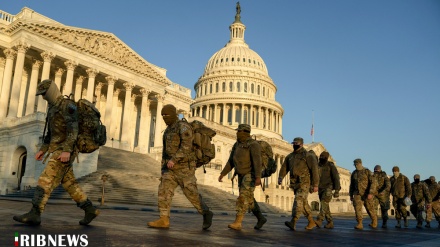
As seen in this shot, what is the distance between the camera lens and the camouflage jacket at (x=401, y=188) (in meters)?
16.9

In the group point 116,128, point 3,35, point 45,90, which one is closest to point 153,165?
point 116,128

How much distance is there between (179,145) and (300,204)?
13.6 feet

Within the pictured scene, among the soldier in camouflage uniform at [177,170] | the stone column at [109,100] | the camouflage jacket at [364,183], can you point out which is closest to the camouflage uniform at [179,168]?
the soldier in camouflage uniform at [177,170]

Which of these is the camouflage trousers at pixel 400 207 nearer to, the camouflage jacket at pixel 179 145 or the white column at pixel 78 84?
the camouflage jacket at pixel 179 145

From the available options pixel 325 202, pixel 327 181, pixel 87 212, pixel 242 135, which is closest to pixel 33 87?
pixel 327 181

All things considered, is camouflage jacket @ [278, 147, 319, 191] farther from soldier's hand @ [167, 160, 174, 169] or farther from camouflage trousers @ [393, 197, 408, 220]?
camouflage trousers @ [393, 197, 408, 220]

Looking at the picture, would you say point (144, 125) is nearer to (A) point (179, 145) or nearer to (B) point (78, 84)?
(B) point (78, 84)

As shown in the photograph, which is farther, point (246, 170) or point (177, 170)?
point (246, 170)

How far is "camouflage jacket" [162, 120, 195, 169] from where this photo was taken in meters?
7.80

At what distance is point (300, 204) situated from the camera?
1035 cm

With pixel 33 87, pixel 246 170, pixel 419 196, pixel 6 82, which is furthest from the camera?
pixel 33 87

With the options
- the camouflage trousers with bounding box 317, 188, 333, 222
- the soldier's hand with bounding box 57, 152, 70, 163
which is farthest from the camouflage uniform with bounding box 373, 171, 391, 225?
the soldier's hand with bounding box 57, 152, 70, 163

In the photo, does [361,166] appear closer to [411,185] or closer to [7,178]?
[411,185]

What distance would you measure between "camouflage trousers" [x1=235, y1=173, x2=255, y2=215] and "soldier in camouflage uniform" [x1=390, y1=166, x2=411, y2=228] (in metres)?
10.4
